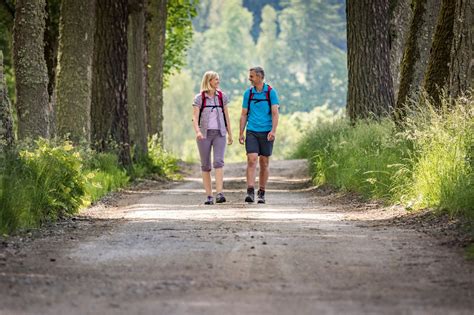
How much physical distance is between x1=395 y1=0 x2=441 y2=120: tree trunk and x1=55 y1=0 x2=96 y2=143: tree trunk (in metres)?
6.02

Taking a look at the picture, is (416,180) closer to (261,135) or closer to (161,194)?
(261,135)

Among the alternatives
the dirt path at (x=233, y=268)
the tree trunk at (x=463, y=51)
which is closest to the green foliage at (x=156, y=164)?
the tree trunk at (x=463, y=51)

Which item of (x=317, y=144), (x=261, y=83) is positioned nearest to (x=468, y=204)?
(x=261, y=83)

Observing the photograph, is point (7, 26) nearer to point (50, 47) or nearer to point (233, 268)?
point (50, 47)

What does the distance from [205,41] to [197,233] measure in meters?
154

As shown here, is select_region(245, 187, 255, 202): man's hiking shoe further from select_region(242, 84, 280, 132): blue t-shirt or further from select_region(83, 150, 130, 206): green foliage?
select_region(83, 150, 130, 206): green foliage

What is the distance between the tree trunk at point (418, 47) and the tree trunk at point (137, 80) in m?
9.22

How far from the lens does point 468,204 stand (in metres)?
11.9

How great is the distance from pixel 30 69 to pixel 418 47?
700 centimetres

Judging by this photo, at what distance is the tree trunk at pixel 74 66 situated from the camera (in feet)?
69.9

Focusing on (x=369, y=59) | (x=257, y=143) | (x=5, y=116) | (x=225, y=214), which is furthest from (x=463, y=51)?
(x=369, y=59)

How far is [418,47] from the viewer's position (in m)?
20.3

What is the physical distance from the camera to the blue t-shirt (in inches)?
669

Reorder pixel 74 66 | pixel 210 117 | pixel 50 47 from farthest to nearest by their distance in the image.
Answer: pixel 50 47
pixel 74 66
pixel 210 117
